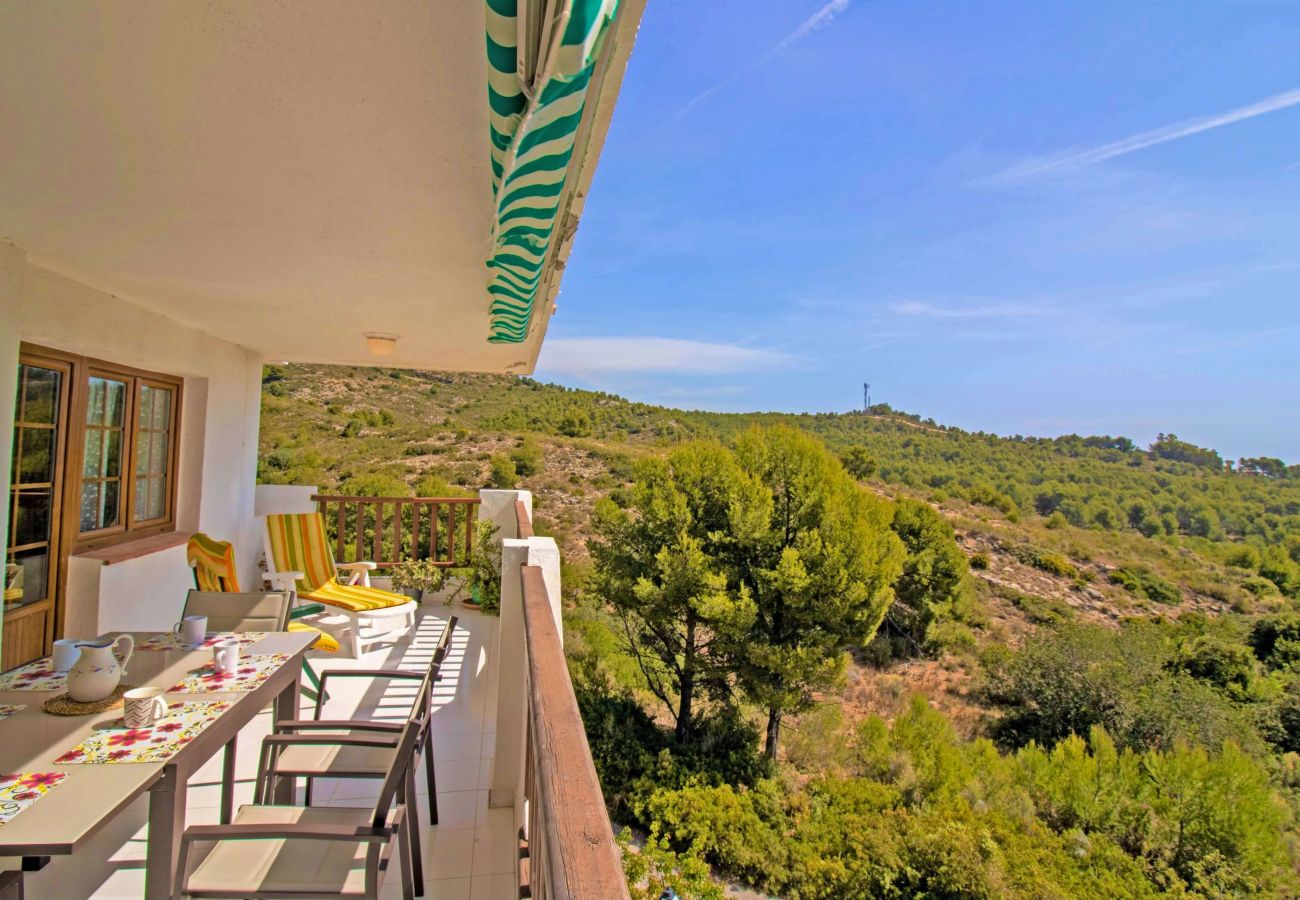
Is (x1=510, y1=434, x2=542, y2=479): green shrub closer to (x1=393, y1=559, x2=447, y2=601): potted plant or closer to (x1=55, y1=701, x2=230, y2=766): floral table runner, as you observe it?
(x1=393, y1=559, x2=447, y2=601): potted plant

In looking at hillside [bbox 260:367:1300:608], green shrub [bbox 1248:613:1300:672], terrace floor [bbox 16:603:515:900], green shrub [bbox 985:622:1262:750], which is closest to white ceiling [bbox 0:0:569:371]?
terrace floor [bbox 16:603:515:900]

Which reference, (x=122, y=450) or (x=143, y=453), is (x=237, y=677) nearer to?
(x=122, y=450)

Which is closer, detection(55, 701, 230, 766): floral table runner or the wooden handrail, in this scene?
the wooden handrail

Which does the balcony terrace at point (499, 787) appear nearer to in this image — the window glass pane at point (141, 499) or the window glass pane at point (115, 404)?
the window glass pane at point (141, 499)

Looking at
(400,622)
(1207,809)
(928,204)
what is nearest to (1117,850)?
(1207,809)

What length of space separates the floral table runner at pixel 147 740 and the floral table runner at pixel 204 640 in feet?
1.97

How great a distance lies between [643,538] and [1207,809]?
10.5m

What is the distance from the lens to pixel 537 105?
3.25 feet

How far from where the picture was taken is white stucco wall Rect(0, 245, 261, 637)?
271cm

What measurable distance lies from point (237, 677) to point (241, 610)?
2.23 ft

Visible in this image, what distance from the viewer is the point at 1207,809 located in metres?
10.3

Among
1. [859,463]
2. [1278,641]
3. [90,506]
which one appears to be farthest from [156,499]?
[1278,641]

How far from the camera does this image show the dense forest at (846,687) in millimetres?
8734

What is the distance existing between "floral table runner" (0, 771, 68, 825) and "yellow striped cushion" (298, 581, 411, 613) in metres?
2.90
